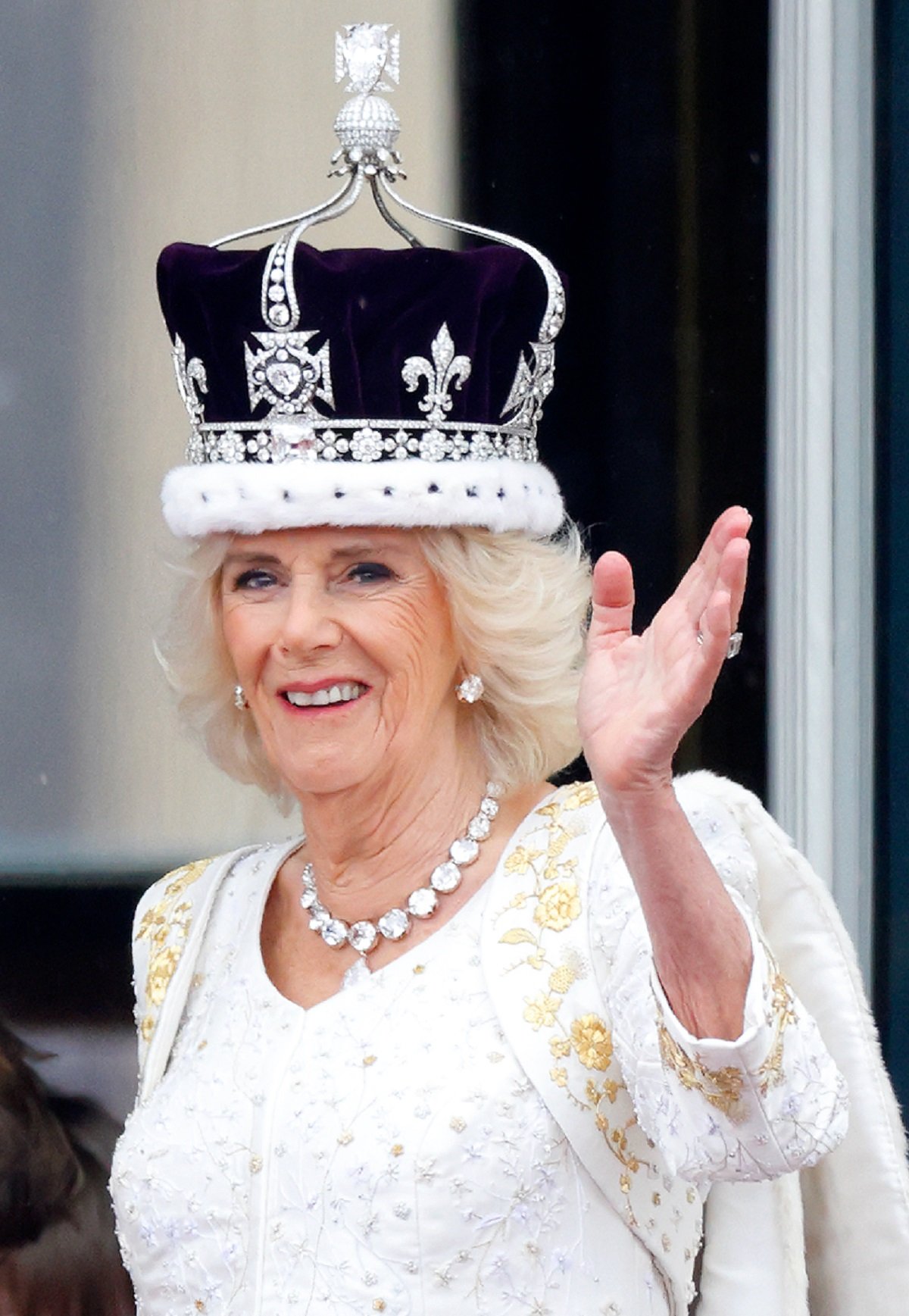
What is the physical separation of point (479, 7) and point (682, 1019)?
2.00 meters

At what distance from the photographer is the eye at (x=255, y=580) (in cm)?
213

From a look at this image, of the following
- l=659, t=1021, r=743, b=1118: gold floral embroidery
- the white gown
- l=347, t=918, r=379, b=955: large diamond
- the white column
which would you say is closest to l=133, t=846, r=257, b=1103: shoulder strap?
the white gown

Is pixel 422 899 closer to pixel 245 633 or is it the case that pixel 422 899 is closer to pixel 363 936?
pixel 363 936

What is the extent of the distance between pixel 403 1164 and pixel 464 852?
38 cm

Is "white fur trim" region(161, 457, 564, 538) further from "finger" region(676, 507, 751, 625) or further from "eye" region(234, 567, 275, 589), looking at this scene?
"finger" region(676, 507, 751, 625)

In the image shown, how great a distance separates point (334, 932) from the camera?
214cm

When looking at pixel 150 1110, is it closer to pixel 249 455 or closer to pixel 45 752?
pixel 249 455

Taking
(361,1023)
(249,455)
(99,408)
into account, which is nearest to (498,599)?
(249,455)

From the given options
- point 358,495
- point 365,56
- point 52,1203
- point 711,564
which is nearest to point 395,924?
point 358,495

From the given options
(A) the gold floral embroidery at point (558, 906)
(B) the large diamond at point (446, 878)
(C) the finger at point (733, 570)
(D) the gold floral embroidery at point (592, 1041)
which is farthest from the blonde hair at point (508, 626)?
(C) the finger at point (733, 570)

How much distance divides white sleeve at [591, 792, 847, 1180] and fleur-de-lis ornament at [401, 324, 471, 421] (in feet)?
2.12

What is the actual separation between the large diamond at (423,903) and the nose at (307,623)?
0.29 meters

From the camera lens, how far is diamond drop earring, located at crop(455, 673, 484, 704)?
2152mm

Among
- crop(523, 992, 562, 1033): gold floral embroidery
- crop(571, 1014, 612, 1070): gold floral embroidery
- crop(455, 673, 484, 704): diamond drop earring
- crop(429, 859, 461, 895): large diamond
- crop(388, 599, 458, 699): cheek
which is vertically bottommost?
→ crop(571, 1014, 612, 1070): gold floral embroidery
